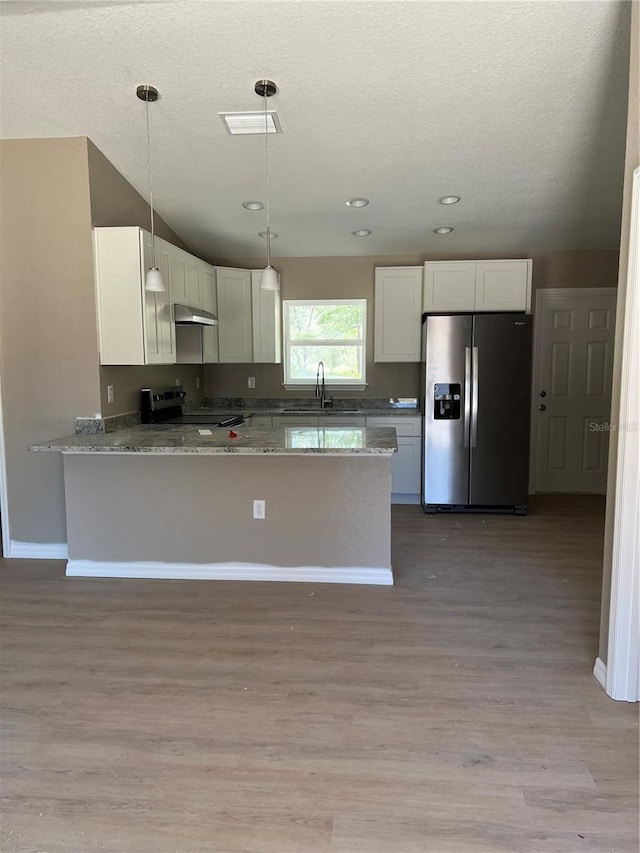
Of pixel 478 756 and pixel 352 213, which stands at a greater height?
pixel 352 213

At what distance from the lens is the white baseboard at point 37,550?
3605mm

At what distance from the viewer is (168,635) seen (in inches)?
101

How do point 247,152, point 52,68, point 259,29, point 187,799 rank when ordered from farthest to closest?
1. point 247,152
2. point 52,68
3. point 259,29
4. point 187,799

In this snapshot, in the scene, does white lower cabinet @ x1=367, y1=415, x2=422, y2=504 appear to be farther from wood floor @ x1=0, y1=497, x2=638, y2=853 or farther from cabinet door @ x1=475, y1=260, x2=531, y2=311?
wood floor @ x1=0, y1=497, x2=638, y2=853

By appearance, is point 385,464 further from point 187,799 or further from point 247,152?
point 247,152

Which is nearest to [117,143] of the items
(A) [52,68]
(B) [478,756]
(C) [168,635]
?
(A) [52,68]

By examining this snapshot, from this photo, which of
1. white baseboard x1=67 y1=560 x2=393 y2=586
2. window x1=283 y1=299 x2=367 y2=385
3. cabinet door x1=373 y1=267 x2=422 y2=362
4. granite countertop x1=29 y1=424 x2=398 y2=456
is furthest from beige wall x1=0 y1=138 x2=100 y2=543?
cabinet door x1=373 y1=267 x2=422 y2=362

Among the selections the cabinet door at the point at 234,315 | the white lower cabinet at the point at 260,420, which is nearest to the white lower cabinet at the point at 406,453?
the white lower cabinet at the point at 260,420

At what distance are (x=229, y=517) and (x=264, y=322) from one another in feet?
8.10

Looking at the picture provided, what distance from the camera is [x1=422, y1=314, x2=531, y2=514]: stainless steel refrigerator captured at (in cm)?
441

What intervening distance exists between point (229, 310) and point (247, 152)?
1846mm

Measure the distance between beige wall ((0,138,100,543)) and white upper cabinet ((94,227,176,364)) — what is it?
68 mm

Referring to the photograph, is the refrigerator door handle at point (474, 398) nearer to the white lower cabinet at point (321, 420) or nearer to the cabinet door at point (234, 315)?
the white lower cabinet at point (321, 420)

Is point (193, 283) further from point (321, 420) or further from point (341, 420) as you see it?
point (341, 420)
